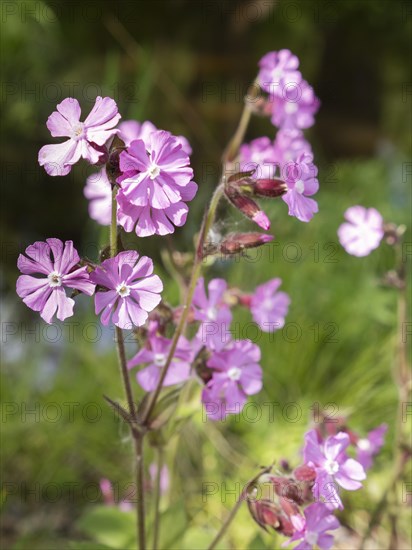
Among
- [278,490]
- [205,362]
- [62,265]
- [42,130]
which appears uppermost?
[42,130]

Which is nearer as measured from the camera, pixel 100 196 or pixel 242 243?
pixel 242 243

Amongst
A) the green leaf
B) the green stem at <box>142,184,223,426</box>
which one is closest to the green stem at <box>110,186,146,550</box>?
the green stem at <box>142,184,223,426</box>

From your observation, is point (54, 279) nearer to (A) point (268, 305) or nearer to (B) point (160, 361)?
(B) point (160, 361)

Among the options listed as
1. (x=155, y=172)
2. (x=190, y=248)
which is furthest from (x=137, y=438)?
(x=190, y=248)

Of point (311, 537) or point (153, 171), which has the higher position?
point (153, 171)

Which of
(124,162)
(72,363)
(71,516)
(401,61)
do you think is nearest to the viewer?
(124,162)

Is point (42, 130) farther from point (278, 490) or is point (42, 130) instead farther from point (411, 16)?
point (278, 490)

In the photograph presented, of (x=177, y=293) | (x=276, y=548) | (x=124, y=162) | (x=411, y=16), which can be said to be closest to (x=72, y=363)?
(x=177, y=293)

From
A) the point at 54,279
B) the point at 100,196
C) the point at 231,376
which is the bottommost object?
the point at 231,376
